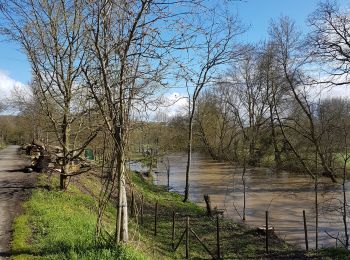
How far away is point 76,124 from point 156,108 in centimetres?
945

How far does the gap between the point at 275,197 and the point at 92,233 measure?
1783 cm

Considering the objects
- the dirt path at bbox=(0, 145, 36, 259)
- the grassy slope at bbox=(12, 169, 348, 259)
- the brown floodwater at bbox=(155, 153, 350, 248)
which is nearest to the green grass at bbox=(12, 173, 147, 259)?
the grassy slope at bbox=(12, 169, 348, 259)

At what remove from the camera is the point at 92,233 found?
8.94m

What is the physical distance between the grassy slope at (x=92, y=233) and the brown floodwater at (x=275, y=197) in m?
1.92

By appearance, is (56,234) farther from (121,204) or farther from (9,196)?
(9,196)

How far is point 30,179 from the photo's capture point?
18156mm

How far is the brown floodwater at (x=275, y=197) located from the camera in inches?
651

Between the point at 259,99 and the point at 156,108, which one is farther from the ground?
the point at 259,99

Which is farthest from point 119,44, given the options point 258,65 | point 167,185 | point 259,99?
point 259,99

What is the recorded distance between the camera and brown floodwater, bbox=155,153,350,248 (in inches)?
651

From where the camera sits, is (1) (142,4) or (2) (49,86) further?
(2) (49,86)

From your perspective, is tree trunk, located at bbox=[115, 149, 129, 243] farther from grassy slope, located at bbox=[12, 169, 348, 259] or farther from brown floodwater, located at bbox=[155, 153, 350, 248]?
brown floodwater, located at bbox=[155, 153, 350, 248]

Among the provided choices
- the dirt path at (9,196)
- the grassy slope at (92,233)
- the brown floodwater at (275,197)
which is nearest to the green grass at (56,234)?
the grassy slope at (92,233)

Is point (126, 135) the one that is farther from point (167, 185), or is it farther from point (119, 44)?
point (167, 185)
